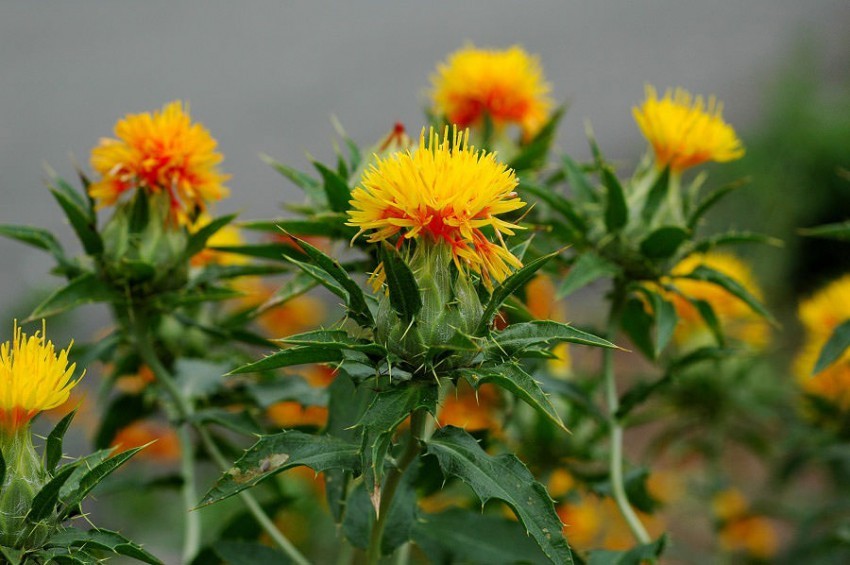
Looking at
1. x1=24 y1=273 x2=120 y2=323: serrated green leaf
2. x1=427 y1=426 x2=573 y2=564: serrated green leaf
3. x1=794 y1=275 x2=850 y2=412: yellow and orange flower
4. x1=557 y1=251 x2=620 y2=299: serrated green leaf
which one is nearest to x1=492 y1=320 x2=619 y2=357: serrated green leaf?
x1=427 y1=426 x2=573 y2=564: serrated green leaf

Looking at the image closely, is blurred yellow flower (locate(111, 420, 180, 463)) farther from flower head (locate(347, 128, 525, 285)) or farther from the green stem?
flower head (locate(347, 128, 525, 285))

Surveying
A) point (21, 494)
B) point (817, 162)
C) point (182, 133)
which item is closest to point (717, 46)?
point (817, 162)

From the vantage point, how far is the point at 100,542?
3.75 ft

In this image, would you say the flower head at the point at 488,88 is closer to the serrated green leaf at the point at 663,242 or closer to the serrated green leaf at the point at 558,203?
the serrated green leaf at the point at 558,203

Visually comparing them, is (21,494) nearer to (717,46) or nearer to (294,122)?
(294,122)

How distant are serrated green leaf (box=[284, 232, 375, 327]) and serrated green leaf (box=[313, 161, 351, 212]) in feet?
1.06

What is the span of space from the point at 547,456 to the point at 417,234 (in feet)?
3.53

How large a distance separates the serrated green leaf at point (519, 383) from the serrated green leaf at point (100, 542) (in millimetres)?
453

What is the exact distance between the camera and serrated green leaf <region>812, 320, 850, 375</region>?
1.63 metres

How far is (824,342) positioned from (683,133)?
26.1 inches

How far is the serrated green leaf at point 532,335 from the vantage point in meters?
1.16

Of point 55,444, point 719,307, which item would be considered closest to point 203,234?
point 55,444

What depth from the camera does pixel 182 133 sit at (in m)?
1.61

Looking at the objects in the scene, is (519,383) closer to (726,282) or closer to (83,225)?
(726,282)
